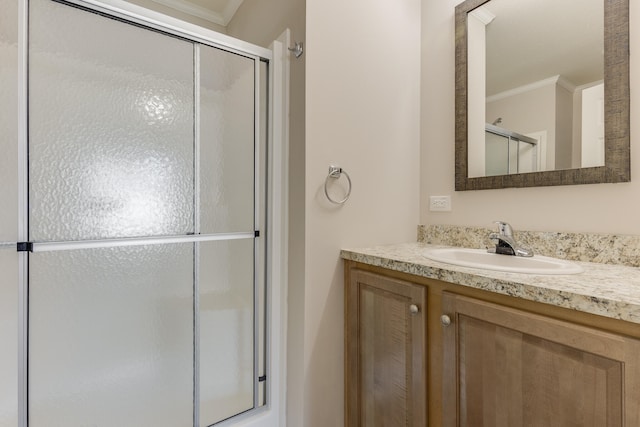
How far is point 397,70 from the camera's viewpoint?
1.59m

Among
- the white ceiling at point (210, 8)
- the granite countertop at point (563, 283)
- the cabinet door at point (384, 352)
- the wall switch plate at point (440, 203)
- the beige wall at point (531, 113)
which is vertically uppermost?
the white ceiling at point (210, 8)

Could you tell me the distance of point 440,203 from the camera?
1.59m

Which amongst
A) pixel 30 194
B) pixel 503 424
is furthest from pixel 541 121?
pixel 30 194

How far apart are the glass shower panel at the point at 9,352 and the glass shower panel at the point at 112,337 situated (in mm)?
42

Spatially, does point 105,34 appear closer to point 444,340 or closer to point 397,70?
point 397,70

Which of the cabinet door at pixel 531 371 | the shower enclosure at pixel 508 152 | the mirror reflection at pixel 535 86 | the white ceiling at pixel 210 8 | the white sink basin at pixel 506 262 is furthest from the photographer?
the white ceiling at pixel 210 8

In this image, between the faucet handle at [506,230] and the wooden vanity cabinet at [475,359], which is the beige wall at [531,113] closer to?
the faucet handle at [506,230]

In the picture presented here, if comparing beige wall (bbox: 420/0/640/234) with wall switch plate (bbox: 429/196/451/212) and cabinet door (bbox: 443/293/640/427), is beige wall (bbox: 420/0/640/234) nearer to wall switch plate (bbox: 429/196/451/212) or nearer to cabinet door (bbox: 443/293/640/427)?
wall switch plate (bbox: 429/196/451/212)

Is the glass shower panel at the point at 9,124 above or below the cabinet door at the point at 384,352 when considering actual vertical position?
above

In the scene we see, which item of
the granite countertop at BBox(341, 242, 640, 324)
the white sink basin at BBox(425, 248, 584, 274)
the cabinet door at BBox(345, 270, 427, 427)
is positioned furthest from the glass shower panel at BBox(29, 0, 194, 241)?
the white sink basin at BBox(425, 248, 584, 274)

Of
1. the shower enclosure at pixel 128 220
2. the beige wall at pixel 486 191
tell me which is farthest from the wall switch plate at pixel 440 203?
the shower enclosure at pixel 128 220

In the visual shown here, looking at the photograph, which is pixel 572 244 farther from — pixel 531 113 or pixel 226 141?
pixel 226 141

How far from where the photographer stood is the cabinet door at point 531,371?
25.2 inches

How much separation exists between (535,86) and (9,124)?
6.27 feet
